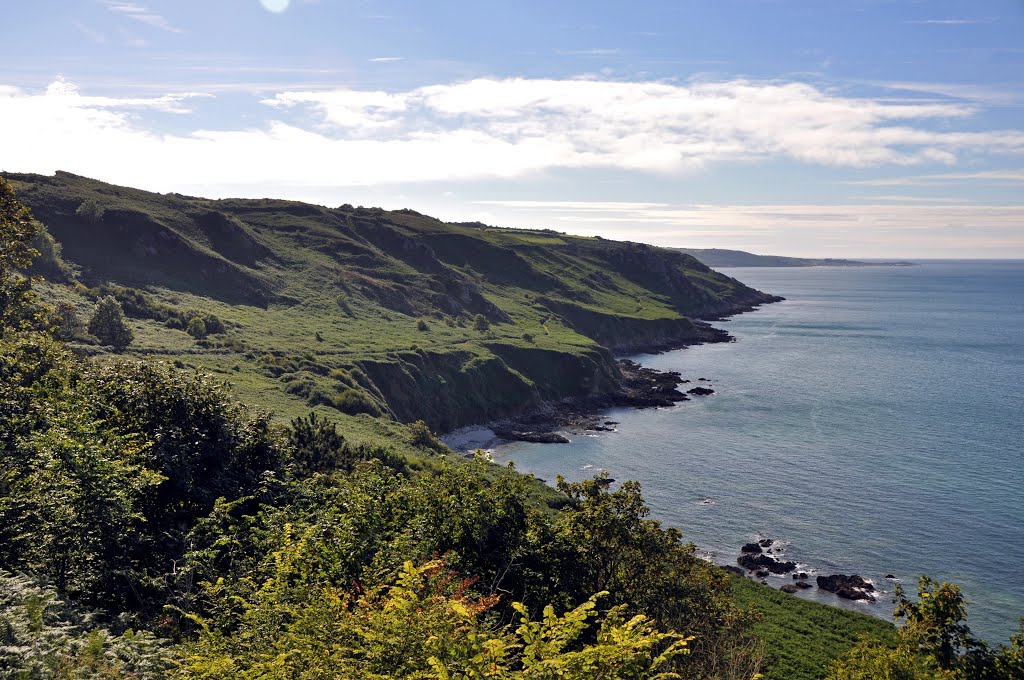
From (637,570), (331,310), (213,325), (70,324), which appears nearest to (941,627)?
(637,570)

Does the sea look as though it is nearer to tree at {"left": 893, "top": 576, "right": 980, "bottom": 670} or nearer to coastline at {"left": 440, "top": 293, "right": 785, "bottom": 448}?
coastline at {"left": 440, "top": 293, "right": 785, "bottom": 448}

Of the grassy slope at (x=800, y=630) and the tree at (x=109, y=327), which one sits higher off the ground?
the tree at (x=109, y=327)

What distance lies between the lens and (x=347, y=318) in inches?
4909

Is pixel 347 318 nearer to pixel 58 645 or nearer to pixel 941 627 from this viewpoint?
pixel 941 627

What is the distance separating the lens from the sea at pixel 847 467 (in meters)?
55.8

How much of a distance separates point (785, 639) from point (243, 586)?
38091mm

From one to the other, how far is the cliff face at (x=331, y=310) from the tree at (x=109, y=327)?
273 centimetres

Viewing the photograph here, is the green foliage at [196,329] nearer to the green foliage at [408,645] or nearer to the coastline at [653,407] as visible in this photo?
the coastline at [653,407]

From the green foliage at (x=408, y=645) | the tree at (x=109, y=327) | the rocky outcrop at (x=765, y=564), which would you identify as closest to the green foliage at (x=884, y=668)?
the green foliage at (x=408, y=645)

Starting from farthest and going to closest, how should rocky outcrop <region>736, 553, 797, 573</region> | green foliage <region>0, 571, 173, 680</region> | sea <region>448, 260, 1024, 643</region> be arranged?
sea <region>448, 260, 1024, 643</region> → rocky outcrop <region>736, 553, 797, 573</region> → green foliage <region>0, 571, 173, 680</region>

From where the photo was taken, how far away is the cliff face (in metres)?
90.8

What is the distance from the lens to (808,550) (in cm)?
5875

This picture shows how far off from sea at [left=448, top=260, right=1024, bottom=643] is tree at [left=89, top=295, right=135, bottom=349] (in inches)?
1945

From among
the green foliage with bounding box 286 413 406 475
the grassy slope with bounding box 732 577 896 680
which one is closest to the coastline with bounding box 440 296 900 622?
the grassy slope with bounding box 732 577 896 680
